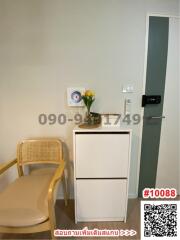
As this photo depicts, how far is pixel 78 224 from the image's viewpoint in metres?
1.53

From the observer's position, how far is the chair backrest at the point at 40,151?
1619 millimetres

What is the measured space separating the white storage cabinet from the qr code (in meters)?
0.25

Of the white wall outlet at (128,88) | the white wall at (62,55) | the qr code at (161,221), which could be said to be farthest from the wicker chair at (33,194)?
the white wall outlet at (128,88)

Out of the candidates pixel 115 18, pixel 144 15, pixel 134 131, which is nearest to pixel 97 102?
pixel 134 131

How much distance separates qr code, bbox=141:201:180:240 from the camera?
4.10ft

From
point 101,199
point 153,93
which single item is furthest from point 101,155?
point 153,93

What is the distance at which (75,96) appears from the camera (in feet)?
5.44

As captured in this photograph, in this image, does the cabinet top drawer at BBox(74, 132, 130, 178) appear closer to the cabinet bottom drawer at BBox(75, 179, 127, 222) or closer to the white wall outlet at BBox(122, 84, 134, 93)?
the cabinet bottom drawer at BBox(75, 179, 127, 222)

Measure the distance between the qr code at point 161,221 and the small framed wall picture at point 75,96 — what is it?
46.9 inches

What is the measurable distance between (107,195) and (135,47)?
152cm

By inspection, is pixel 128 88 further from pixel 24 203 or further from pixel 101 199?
pixel 24 203

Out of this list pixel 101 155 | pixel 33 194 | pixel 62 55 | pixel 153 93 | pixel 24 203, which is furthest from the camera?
pixel 153 93

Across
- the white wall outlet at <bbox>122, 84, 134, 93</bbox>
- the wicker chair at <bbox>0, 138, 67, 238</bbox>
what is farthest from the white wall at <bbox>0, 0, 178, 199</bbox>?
the wicker chair at <bbox>0, 138, 67, 238</bbox>

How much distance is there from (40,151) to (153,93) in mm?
1382
